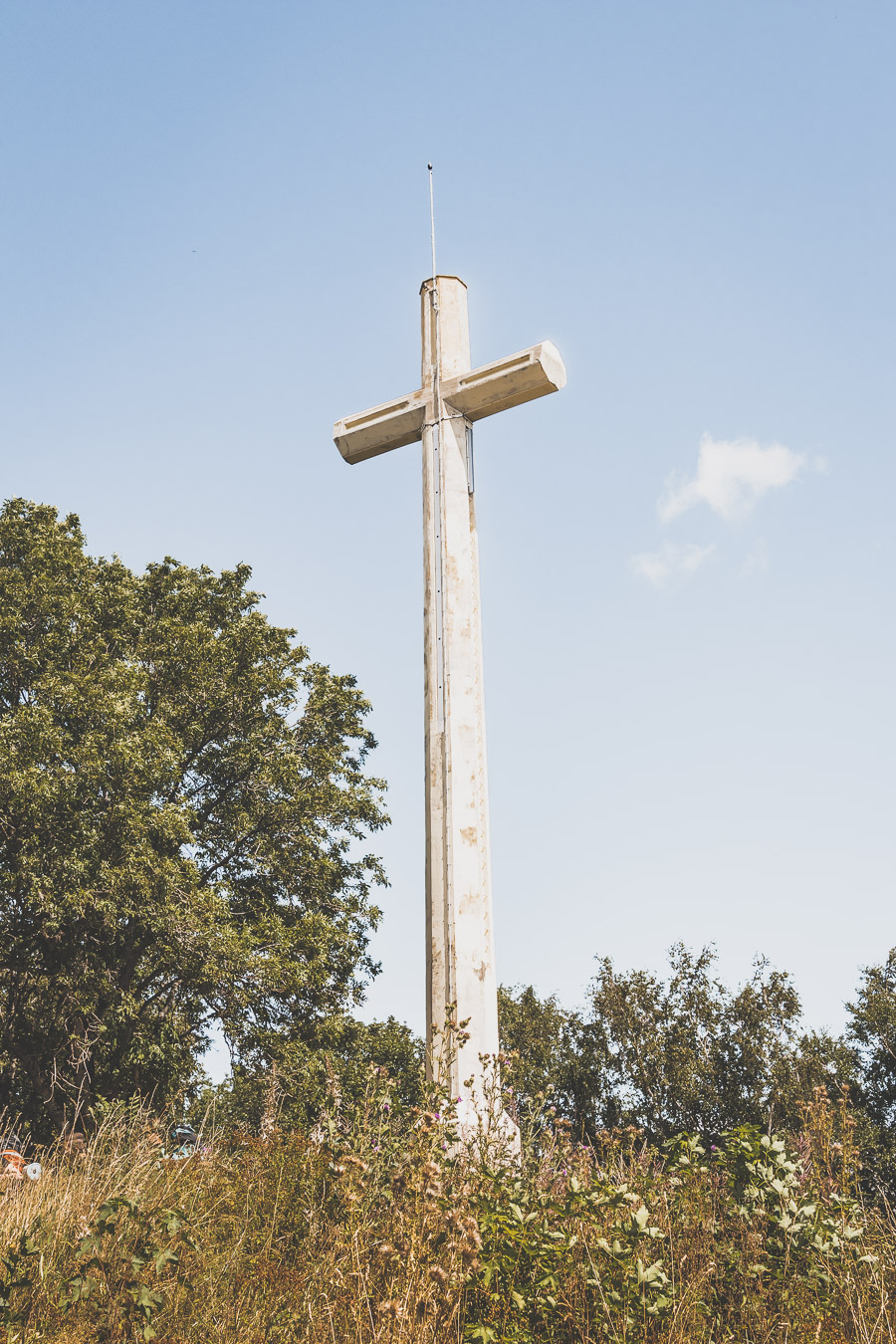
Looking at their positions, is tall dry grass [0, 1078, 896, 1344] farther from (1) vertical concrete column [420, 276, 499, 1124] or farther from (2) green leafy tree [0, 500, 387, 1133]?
(2) green leafy tree [0, 500, 387, 1133]

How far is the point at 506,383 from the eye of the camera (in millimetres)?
6398

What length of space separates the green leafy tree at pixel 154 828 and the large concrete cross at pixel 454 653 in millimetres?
8415

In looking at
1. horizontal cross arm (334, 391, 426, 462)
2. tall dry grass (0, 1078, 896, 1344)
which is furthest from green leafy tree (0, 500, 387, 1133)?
tall dry grass (0, 1078, 896, 1344)

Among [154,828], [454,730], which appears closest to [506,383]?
[454,730]

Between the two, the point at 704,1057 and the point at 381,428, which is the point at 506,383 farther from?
the point at 704,1057

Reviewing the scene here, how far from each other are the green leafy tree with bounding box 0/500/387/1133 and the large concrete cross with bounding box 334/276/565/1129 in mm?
8415

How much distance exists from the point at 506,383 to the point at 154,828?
9.82 metres

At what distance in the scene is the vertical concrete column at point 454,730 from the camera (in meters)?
4.98

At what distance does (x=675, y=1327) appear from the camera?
287cm

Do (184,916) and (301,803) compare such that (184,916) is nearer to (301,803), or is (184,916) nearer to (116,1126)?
(301,803)

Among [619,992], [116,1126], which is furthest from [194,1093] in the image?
[619,992]

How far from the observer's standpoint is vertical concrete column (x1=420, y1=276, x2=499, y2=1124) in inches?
196

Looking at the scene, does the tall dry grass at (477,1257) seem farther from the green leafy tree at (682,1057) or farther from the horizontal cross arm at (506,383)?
the green leafy tree at (682,1057)

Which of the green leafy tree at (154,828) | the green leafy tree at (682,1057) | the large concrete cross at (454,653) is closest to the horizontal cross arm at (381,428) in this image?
the large concrete cross at (454,653)
